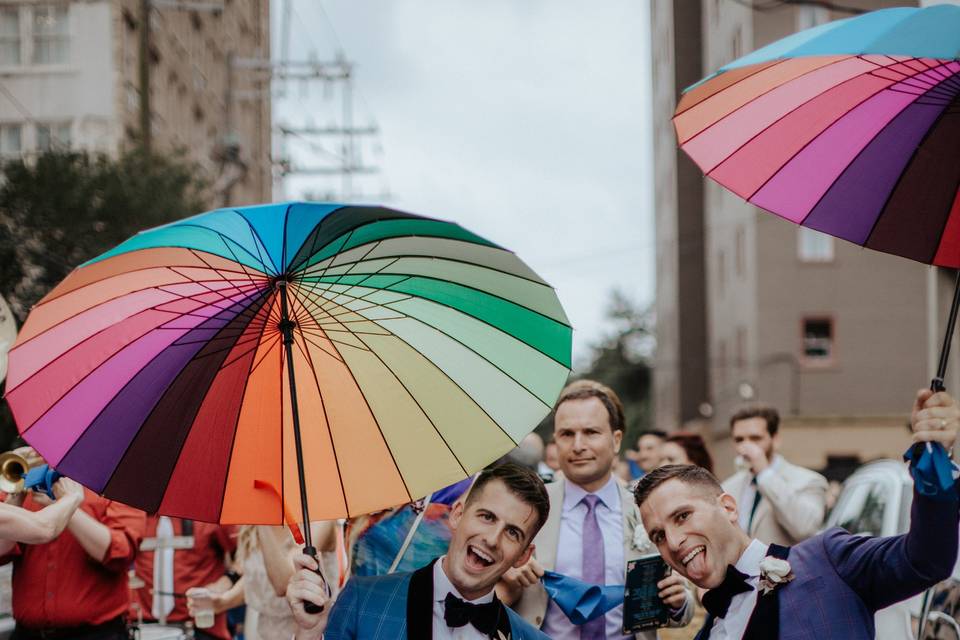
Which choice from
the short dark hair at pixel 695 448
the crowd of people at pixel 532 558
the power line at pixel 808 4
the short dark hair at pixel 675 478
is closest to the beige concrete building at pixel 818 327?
the power line at pixel 808 4

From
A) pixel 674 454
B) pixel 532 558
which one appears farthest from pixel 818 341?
pixel 532 558

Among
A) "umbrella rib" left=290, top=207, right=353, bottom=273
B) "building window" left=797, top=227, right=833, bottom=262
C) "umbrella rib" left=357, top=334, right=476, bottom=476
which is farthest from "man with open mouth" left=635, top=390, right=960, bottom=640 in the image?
"building window" left=797, top=227, right=833, bottom=262

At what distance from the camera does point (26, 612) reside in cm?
538

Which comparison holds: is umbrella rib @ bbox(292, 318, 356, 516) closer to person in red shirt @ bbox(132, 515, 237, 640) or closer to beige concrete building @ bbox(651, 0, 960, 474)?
person in red shirt @ bbox(132, 515, 237, 640)

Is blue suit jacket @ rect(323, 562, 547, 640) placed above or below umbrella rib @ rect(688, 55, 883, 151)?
below

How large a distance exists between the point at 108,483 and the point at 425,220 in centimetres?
136

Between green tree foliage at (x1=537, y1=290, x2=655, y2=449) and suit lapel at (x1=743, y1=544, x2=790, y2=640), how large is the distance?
64283 mm

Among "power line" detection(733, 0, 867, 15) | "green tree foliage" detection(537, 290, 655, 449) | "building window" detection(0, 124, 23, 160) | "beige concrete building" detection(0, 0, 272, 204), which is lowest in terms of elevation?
"green tree foliage" detection(537, 290, 655, 449)

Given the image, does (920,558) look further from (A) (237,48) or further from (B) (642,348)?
(B) (642,348)

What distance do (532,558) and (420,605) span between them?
113 centimetres

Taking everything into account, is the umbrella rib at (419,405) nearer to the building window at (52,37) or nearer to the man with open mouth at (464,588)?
the man with open mouth at (464,588)

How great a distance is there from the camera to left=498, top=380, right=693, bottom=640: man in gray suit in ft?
15.9

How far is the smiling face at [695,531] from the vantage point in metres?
3.62

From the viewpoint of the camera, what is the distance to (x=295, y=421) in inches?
139
